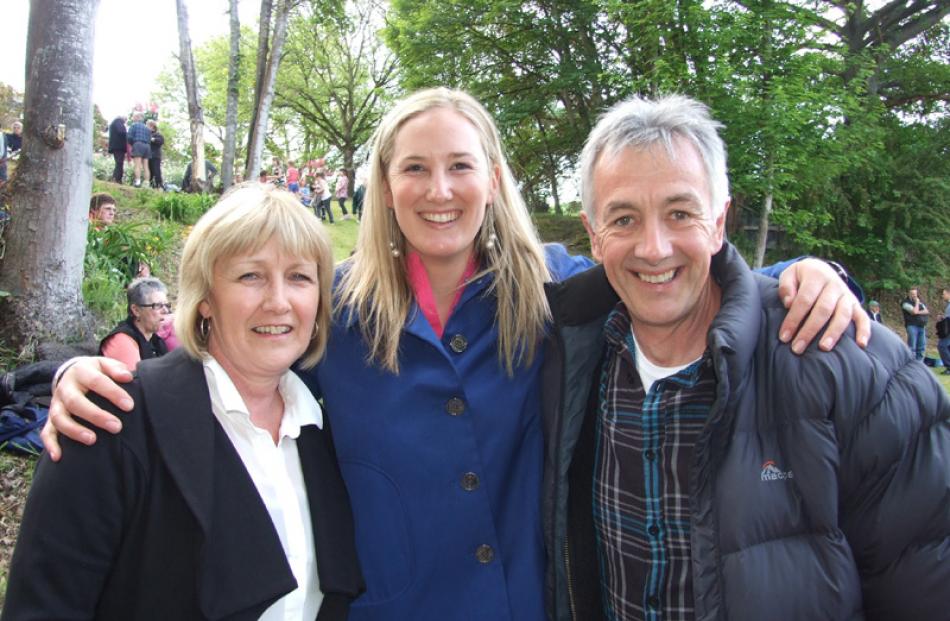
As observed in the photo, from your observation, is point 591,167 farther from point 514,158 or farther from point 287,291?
point 514,158

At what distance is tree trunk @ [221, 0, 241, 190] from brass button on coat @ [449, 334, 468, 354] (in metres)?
15.1

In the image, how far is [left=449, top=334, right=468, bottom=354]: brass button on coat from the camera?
2.27 metres

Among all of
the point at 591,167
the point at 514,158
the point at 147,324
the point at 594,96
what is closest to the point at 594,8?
the point at 594,96

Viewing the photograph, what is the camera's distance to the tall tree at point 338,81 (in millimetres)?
30969

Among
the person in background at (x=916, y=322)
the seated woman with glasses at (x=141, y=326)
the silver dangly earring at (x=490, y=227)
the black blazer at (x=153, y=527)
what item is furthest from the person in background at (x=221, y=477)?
the person in background at (x=916, y=322)

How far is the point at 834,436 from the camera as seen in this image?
5.11ft

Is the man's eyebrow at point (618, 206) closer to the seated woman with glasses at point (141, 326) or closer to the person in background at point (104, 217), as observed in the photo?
the seated woman with glasses at point (141, 326)

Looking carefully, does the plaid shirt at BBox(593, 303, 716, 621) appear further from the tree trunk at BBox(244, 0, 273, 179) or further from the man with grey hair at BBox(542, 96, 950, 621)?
the tree trunk at BBox(244, 0, 273, 179)

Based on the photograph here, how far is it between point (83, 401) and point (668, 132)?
1.76 m

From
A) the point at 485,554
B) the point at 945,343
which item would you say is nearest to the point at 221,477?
the point at 485,554

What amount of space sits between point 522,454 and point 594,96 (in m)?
16.7

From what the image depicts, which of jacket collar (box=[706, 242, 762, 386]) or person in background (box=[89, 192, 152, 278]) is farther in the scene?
person in background (box=[89, 192, 152, 278])

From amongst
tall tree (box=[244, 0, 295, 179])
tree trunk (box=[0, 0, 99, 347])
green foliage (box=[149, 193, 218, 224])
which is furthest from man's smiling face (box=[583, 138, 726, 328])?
tall tree (box=[244, 0, 295, 179])

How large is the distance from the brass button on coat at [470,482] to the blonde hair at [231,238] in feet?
2.88
